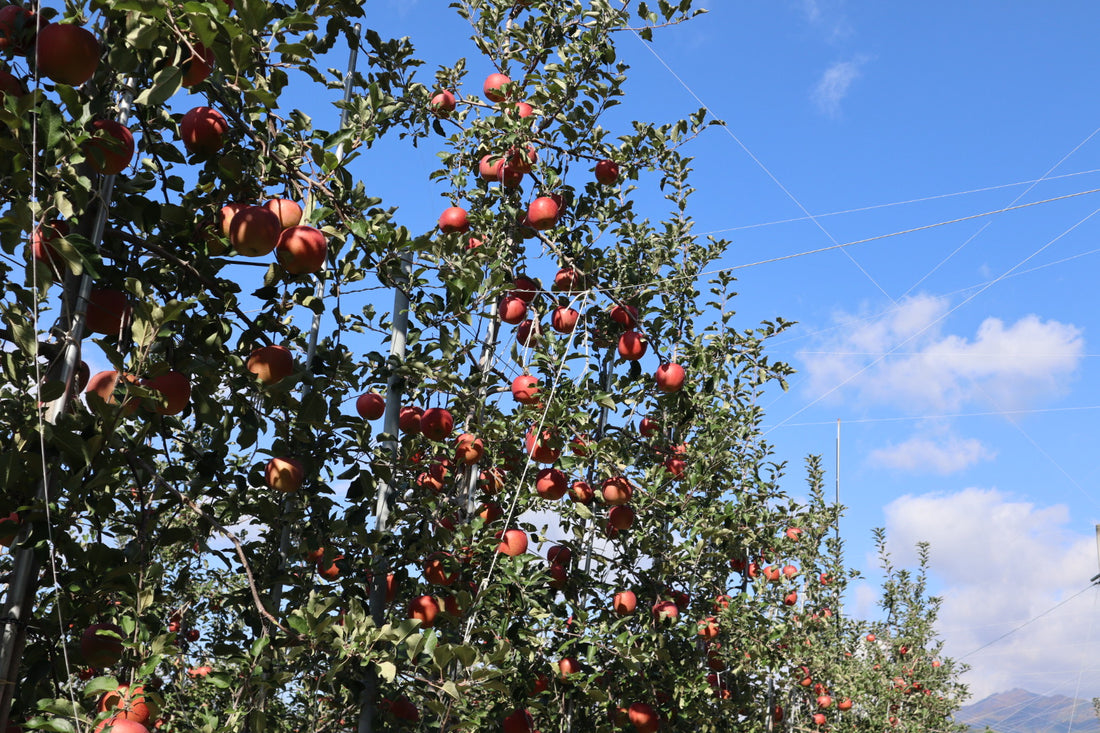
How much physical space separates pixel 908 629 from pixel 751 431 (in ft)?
28.2

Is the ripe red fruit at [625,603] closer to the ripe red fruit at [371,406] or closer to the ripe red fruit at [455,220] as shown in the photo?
the ripe red fruit at [371,406]

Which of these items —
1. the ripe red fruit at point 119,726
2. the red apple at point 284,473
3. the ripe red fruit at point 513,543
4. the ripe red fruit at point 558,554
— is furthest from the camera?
the ripe red fruit at point 558,554

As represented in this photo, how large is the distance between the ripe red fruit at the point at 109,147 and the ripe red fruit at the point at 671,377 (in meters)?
2.96

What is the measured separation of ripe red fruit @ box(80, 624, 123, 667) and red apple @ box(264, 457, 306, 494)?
0.57m

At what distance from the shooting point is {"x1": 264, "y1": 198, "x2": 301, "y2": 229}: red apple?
2064 millimetres

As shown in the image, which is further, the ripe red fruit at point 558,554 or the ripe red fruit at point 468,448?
the ripe red fruit at point 558,554

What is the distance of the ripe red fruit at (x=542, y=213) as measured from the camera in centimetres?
398

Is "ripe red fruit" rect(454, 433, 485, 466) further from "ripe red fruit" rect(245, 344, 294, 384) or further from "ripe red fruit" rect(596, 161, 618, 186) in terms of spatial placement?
"ripe red fruit" rect(596, 161, 618, 186)

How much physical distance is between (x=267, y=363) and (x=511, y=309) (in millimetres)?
2063

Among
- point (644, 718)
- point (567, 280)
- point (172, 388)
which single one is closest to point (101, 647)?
point (172, 388)

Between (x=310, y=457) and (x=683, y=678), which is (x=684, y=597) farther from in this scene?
(x=310, y=457)

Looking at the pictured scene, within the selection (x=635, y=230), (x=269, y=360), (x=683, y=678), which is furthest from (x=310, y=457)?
(x=635, y=230)

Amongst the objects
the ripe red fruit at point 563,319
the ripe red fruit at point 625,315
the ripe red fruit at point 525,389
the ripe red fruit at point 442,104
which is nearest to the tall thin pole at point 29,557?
the ripe red fruit at point 525,389

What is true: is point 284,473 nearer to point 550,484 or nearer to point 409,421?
point 409,421
